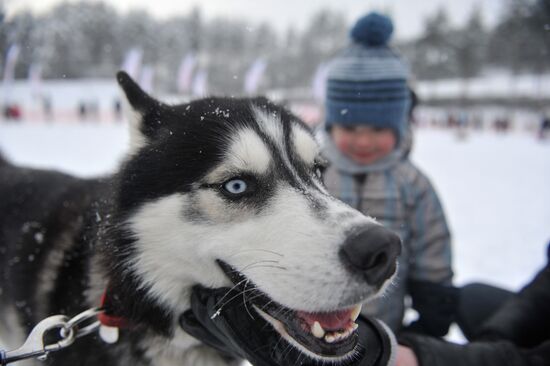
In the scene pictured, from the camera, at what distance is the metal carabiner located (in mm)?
1374

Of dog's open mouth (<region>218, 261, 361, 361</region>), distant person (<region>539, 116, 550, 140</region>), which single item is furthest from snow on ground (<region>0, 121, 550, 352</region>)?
distant person (<region>539, 116, 550, 140</region>)

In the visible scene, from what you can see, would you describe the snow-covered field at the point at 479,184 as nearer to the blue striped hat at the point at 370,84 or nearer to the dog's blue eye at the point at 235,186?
the dog's blue eye at the point at 235,186

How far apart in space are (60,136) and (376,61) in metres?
18.1

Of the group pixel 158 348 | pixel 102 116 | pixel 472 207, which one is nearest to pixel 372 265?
pixel 158 348

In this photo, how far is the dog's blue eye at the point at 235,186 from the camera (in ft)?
5.12

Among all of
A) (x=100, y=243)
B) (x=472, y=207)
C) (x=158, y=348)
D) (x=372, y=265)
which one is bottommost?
(x=472, y=207)

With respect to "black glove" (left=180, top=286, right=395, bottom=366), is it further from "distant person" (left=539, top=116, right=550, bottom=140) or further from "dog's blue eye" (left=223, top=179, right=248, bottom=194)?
"distant person" (left=539, top=116, right=550, bottom=140)

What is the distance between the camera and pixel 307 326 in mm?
1402

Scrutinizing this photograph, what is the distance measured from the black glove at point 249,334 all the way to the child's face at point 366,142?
1.37 metres

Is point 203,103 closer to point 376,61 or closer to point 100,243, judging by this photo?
point 100,243

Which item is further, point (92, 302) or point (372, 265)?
point (92, 302)

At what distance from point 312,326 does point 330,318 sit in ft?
0.25

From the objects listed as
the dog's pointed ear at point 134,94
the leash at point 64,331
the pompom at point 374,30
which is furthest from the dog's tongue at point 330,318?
the pompom at point 374,30

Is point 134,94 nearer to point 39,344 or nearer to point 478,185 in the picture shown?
point 39,344
